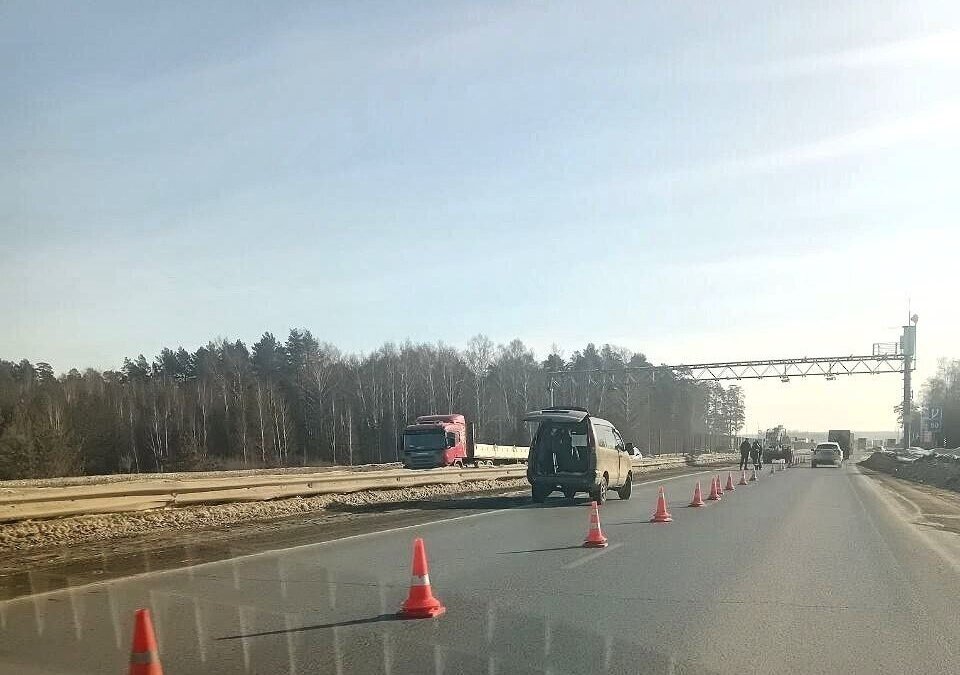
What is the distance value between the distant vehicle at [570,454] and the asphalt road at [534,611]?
285 inches

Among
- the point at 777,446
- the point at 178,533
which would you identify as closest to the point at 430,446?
the point at 178,533

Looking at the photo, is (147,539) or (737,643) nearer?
(737,643)

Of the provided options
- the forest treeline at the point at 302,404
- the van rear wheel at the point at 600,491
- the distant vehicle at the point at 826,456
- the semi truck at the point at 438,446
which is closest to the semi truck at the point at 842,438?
the forest treeline at the point at 302,404

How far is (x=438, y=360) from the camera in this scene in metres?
104

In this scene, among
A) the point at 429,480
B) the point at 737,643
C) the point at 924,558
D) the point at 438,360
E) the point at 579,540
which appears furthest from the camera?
→ the point at 438,360

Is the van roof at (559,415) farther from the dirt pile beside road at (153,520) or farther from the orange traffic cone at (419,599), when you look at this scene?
the orange traffic cone at (419,599)

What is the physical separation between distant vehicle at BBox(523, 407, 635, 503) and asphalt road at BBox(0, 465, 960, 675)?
7.24m

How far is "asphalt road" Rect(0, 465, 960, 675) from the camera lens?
6996 millimetres

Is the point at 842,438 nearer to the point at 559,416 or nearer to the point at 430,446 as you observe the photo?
the point at 430,446

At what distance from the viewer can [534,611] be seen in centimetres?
884

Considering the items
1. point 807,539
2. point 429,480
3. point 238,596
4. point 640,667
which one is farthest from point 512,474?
point 640,667

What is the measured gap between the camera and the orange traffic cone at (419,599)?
335 inches

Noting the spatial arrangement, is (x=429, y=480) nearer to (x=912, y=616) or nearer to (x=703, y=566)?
(x=703, y=566)

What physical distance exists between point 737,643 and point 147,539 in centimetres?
1137
